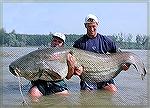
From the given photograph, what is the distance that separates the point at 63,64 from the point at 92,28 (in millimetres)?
977

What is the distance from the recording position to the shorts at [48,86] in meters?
5.41

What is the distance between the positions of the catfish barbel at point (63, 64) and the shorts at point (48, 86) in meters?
0.23

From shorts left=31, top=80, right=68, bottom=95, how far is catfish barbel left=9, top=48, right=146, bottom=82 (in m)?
0.23

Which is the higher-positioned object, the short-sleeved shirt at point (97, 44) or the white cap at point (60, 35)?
the white cap at point (60, 35)

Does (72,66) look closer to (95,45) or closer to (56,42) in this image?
(56,42)

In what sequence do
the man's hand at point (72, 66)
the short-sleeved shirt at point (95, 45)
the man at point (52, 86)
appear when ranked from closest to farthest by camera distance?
the man's hand at point (72, 66) → the man at point (52, 86) → the short-sleeved shirt at point (95, 45)

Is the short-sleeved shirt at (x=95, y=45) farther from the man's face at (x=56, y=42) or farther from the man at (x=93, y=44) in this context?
the man's face at (x=56, y=42)

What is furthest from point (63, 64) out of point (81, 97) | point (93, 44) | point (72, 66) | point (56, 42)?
point (93, 44)

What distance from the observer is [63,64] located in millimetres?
5148

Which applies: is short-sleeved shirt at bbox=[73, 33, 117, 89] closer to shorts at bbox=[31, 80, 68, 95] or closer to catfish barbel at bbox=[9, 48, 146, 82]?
catfish barbel at bbox=[9, 48, 146, 82]

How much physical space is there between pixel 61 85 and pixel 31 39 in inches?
36.2

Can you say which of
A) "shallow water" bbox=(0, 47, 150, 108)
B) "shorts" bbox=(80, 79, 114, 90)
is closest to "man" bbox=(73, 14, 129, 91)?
"shorts" bbox=(80, 79, 114, 90)

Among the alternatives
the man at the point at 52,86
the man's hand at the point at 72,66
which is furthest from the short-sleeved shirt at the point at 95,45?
the man's hand at the point at 72,66

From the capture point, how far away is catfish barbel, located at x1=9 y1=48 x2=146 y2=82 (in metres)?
4.88
